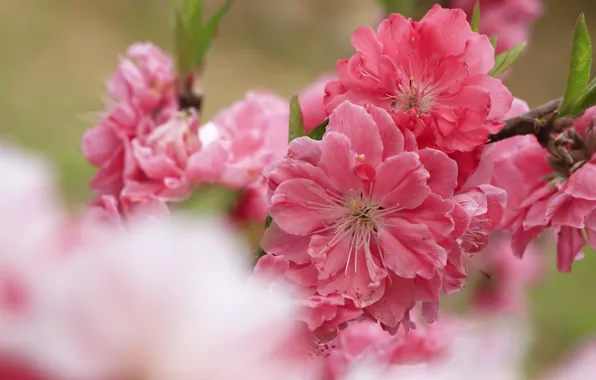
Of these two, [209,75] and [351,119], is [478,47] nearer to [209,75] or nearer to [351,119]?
[351,119]

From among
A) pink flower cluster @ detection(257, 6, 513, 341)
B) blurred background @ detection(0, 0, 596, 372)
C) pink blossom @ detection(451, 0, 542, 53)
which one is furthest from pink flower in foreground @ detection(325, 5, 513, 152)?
blurred background @ detection(0, 0, 596, 372)

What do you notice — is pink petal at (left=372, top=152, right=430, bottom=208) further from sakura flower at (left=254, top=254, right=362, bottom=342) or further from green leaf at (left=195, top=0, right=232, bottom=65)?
green leaf at (left=195, top=0, right=232, bottom=65)

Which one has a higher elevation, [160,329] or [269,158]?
[269,158]

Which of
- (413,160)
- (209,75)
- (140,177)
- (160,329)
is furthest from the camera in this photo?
(209,75)

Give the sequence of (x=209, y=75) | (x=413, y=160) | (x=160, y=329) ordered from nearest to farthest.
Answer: (x=160, y=329) → (x=413, y=160) → (x=209, y=75)

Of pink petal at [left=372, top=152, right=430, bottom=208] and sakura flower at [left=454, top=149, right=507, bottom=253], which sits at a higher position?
pink petal at [left=372, top=152, right=430, bottom=208]

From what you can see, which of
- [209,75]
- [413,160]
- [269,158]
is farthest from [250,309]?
[209,75]

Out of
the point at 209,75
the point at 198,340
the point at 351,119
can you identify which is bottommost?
the point at 198,340
